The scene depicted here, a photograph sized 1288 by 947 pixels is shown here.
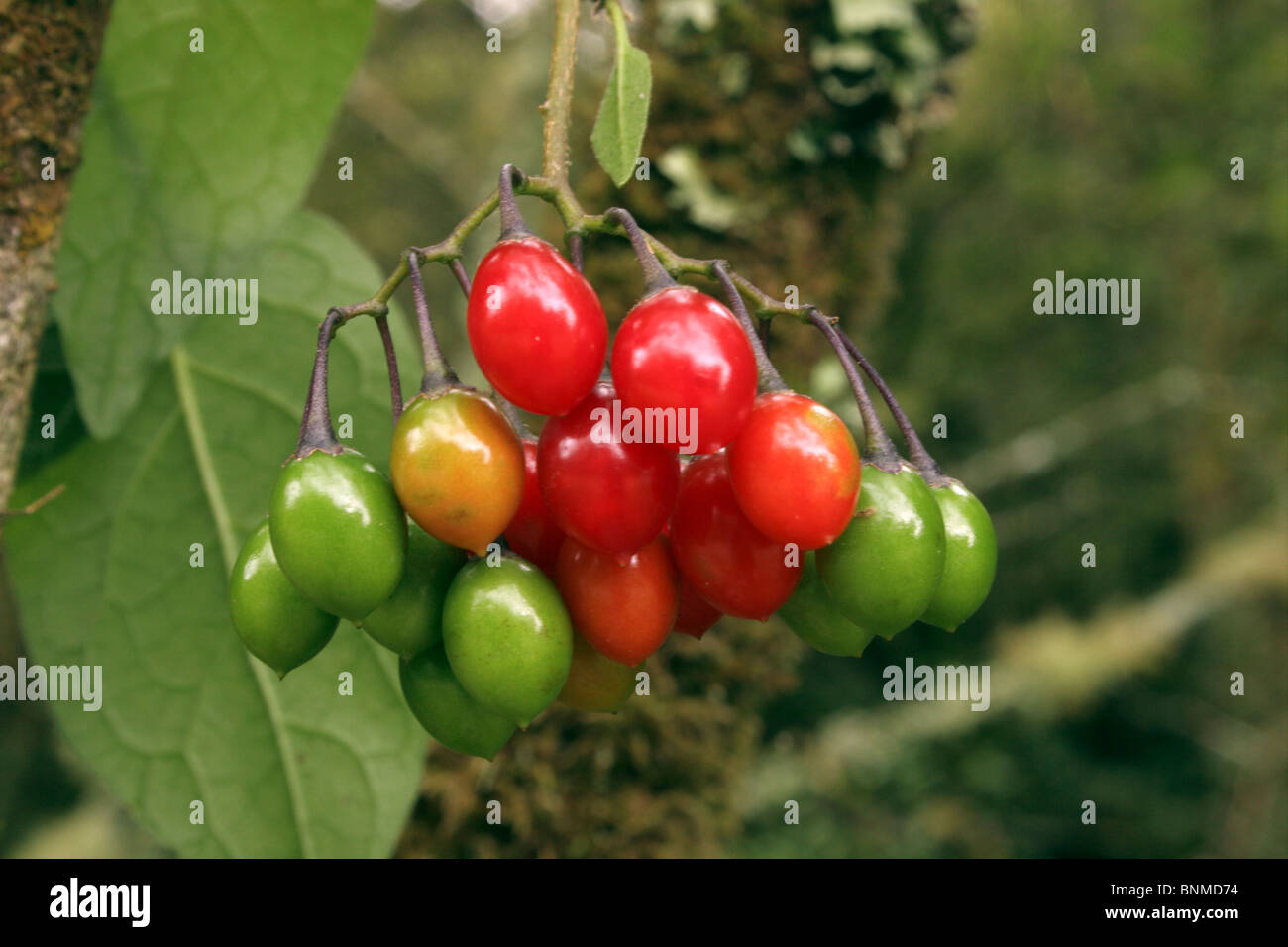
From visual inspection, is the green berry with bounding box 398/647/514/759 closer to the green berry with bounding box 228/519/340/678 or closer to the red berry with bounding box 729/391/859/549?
the green berry with bounding box 228/519/340/678

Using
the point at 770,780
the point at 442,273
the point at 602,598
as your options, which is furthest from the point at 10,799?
the point at 602,598

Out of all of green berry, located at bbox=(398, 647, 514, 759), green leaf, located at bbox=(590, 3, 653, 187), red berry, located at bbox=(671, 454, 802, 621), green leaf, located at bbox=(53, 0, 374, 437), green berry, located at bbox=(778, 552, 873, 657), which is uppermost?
green leaf, located at bbox=(53, 0, 374, 437)

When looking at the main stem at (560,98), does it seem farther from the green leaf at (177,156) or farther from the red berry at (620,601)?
the green leaf at (177,156)

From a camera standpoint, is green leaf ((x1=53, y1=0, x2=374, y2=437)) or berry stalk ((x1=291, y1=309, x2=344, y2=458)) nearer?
berry stalk ((x1=291, y1=309, x2=344, y2=458))

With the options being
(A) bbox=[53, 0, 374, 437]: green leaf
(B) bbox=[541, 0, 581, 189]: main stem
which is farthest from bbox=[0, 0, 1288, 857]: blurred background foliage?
(B) bbox=[541, 0, 581, 189]: main stem

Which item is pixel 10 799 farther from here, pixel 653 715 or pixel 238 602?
pixel 238 602

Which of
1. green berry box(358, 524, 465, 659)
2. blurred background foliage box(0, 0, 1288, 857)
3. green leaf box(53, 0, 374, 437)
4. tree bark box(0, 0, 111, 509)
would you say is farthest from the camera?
blurred background foliage box(0, 0, 1288, 857)
